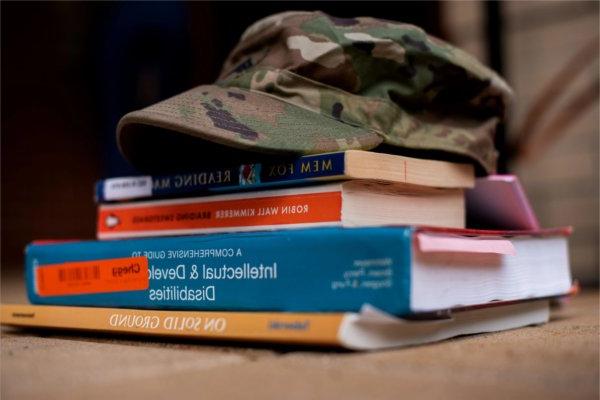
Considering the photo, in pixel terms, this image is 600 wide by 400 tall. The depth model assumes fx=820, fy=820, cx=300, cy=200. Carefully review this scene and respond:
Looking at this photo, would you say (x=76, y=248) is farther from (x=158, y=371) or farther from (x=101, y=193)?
(x=158, y=371)

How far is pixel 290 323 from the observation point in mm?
601

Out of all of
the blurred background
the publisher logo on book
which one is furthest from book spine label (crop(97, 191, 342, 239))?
the blurred background

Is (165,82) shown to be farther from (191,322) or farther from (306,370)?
(306,370)

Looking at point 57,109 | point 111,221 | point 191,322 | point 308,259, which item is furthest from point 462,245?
point 57,109

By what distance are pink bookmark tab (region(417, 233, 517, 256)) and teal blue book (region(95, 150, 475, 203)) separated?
0.27 feet

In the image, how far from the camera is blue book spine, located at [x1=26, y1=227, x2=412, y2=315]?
0.59 m

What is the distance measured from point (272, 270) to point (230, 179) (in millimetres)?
105

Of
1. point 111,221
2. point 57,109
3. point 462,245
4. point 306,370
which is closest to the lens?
point 306,370

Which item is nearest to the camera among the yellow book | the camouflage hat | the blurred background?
the yellow book

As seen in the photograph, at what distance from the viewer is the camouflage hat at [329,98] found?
2.25 ft

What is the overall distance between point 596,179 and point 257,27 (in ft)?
5.18

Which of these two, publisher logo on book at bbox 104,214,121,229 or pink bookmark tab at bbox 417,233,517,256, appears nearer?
pink bookmark tab at bbox 417,233,517,256

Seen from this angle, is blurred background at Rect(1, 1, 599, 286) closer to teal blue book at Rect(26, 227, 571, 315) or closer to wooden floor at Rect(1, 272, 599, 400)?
teal blue book at Rect(26, 227, 571, 315)

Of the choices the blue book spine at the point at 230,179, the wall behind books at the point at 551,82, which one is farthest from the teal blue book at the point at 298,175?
the wall behind books at the point at 551,82
